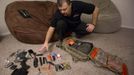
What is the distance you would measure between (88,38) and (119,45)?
0.37 meters

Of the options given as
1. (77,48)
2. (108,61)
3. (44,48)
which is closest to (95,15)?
(77,48)

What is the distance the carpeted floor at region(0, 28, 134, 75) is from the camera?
166 centimetres

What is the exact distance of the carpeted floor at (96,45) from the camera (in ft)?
5.44

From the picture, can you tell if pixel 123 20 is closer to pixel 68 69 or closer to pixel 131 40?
pixel 131 40

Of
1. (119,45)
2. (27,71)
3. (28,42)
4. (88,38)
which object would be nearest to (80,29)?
(88,38)

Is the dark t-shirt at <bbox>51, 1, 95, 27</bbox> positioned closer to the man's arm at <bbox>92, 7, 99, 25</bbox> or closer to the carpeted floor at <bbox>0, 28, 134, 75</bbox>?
the man's arm at <bbox>92, 7, 99, 25</bbox>

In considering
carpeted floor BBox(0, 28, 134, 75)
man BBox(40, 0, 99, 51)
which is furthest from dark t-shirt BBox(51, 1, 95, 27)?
carpeted floor BBox(0, 28, 134, 75)

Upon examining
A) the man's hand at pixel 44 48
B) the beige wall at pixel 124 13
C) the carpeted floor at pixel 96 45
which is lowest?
the carpeted floor at pixel 96 45

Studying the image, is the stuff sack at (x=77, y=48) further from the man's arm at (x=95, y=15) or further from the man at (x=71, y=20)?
the man's arm at (x=95, y=15)

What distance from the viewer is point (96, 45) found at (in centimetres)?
202

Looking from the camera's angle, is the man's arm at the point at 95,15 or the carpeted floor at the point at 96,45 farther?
the man's arm at the point at 95,15

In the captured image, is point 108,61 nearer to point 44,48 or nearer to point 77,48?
point 77,48

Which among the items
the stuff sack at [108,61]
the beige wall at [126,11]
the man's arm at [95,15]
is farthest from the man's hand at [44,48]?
the beige wall at [126,11]

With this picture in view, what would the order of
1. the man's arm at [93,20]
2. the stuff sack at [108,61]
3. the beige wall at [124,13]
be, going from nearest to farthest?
1. the stuff sack at [108,61]
2. the man's arm at [93,20]
3. the beige wall at [124,13]
